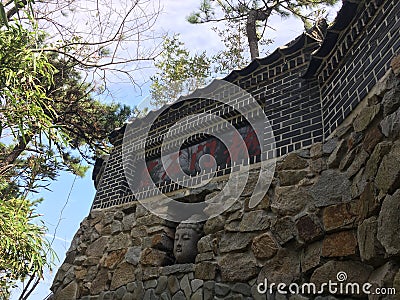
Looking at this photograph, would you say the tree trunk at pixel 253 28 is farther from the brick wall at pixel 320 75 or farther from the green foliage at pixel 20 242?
the green foliage at pixel 20 242

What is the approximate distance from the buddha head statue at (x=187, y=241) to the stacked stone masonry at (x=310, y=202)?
102 mm

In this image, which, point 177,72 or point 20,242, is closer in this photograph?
point 20,242

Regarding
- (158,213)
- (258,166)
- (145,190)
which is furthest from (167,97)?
(258,166)

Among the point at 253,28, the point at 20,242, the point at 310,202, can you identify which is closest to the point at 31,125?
the point at 20,242

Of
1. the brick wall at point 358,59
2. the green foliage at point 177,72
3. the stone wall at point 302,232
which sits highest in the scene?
the green foliage at point 177,72

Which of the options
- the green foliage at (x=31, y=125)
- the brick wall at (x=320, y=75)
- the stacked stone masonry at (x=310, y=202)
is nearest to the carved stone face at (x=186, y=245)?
the stacked stone masonry at (x=310, y=202)

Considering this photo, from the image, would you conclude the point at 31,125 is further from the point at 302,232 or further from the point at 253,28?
the point at 253,28

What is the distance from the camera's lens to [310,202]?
2.60 metres

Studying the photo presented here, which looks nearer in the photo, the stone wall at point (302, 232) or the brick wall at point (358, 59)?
the stone wall at point (302, 232)

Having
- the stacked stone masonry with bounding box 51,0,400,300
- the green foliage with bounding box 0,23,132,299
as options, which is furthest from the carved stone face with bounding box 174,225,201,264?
the green foliage with bounding box 0,23,132,299

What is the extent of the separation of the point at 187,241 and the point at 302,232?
3.86 ft

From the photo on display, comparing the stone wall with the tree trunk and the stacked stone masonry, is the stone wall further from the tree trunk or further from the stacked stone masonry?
the tree trunk

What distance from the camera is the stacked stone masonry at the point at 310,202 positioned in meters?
2.06

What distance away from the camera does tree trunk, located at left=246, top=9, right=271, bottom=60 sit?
723 cm
